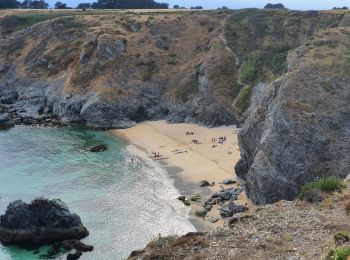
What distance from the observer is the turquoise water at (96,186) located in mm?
49531

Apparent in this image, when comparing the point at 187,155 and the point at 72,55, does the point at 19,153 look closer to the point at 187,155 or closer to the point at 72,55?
the point at 187,155

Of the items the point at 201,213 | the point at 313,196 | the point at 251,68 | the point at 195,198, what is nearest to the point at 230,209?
the point at 201,213

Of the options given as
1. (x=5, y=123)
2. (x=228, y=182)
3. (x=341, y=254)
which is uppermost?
(x=341, y=254)

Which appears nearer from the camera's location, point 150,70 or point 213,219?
point 213,219

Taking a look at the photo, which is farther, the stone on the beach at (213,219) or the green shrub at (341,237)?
the stone on the beach at (213,219)

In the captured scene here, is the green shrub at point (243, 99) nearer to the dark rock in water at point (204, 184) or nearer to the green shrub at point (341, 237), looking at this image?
the dark rock in water at point (204, 184)

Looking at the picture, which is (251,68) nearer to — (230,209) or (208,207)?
(208,207)

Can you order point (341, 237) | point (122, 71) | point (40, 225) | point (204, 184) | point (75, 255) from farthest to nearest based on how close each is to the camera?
point (122, 71) < point (204, 184) < point (40, 225) < point (75, 255) < point (341, 237)

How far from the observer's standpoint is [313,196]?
35.2m

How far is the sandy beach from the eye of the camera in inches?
2404

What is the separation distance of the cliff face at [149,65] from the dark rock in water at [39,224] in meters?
47.1

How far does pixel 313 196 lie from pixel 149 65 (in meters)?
78.2

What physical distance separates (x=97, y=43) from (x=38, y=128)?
A: 1142 inches

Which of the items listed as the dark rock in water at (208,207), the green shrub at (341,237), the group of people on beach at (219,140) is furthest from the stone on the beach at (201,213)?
the group of people on beach at (219,140)
